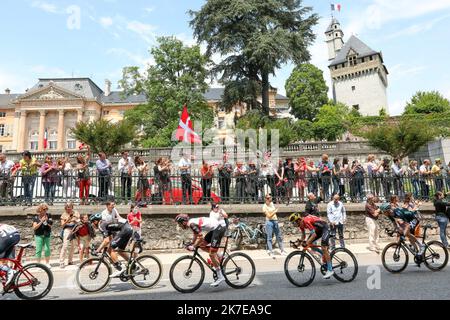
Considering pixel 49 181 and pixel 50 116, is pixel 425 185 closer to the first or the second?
pixel 49 181

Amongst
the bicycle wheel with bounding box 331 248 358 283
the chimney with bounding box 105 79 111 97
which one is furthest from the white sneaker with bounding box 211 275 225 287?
the chimney with bounding box 105 79 111 97

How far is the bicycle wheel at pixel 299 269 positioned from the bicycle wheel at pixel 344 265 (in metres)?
0.56

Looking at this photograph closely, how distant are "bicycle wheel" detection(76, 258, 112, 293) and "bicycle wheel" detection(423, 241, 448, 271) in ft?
24.4

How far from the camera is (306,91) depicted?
58.6m

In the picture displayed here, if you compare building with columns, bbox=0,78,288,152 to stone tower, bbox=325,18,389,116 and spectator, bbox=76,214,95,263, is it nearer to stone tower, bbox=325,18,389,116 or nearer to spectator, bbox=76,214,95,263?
stone tower, bbox=325,18,389,116

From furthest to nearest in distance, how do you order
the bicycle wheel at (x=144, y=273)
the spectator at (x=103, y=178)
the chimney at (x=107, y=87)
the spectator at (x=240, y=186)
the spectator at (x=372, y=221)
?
the chimney at (x=107, y=87)
the spectator at (x=240, y=186)
the spectator at (x=103, y=178)
the spectator at (x=372, y=221)
the bicycle wheel at (x=144, y=273)

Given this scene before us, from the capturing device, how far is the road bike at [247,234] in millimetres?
11844

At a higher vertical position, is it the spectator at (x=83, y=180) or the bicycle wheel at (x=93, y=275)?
the spectator at (x=83, y=180)

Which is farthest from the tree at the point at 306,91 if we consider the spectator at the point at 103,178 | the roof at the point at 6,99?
the roof at the point at 6,99

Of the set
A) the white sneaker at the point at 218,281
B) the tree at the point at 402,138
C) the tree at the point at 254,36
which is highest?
the tree at the point at 254,36

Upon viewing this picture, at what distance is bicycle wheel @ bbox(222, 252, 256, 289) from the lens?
22.9ft

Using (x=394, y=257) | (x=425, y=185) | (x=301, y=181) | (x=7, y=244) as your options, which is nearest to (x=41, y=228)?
(x=7, y=244)

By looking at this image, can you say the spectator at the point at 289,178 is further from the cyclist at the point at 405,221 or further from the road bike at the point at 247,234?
the cyclist at the point at 405,221
